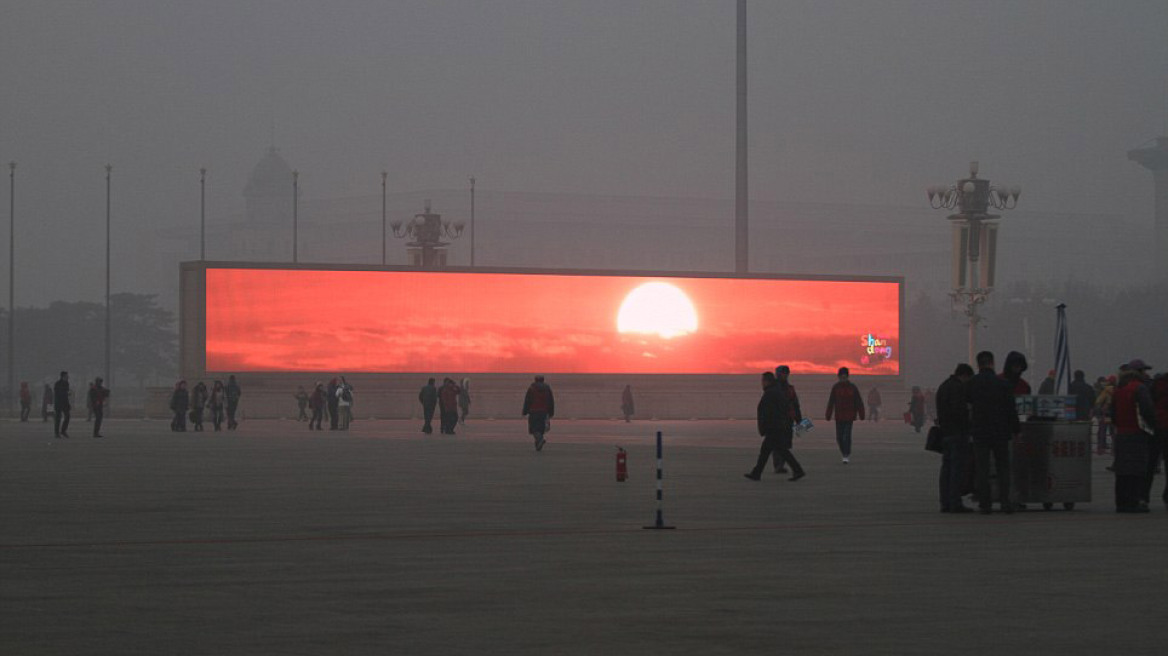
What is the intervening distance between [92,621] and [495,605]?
90.0 inches

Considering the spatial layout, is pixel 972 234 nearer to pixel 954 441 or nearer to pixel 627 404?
pixel 627 404

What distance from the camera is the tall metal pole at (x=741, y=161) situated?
7494 cm

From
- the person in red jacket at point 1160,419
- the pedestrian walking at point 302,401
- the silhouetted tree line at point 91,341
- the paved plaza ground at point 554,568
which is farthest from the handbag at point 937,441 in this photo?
the silhouetted tree line at point 91,341

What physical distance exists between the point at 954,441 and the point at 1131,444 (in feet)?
6.01

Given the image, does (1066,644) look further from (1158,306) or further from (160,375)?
(160,375)

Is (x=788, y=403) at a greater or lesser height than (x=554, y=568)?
greater

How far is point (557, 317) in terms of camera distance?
73.1 m

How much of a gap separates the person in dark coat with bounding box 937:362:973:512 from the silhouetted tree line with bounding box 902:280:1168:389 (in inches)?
4654

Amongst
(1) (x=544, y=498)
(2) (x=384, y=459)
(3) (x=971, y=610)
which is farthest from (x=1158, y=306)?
(3) (x=971, y=610)

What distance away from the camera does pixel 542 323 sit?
2869 inches

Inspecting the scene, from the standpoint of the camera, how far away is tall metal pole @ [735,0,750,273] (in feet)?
246

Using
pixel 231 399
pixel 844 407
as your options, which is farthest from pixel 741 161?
pixel 844 407

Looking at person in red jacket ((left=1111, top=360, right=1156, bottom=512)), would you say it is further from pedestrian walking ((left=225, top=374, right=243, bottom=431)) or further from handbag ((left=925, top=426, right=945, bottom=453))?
pedestrian walking ((left=225, top=374, right=243, bottom=431))

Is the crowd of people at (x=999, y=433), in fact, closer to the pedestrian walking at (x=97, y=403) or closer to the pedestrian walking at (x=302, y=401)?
the pedestrian walking at (x=97, y=403)
